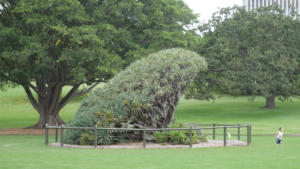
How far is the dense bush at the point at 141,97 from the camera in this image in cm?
1977

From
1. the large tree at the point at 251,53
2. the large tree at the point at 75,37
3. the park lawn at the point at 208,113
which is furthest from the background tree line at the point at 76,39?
the park lawn at the point at 208,113

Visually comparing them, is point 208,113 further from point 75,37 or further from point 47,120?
point 75,37

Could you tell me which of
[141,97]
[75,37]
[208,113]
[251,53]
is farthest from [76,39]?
[208,113]

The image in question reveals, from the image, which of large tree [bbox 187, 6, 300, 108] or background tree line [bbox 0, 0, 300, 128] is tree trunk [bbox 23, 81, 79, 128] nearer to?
background tree line [bbox 0, 0, 300, 128]

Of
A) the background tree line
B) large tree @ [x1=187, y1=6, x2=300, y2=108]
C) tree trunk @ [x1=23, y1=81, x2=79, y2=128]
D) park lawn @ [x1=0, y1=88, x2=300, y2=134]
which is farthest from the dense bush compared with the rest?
large tree @ [x1=187, y1=6, x2=300, y2=108]

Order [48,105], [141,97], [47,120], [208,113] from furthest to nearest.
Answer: [208,113] → [48,105] → [47,120] → [141,97]

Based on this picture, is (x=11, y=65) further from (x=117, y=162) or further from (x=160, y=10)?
(x=117, y=162)

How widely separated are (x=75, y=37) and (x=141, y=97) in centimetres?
998

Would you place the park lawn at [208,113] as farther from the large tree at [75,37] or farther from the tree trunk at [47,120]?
the large tree at [75,37]

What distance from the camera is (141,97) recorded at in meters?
19.7

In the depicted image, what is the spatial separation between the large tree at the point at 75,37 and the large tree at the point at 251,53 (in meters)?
14.9

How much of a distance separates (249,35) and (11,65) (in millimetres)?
30306

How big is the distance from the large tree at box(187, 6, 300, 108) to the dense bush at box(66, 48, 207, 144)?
1154 inches

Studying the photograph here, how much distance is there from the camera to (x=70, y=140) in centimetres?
2027
